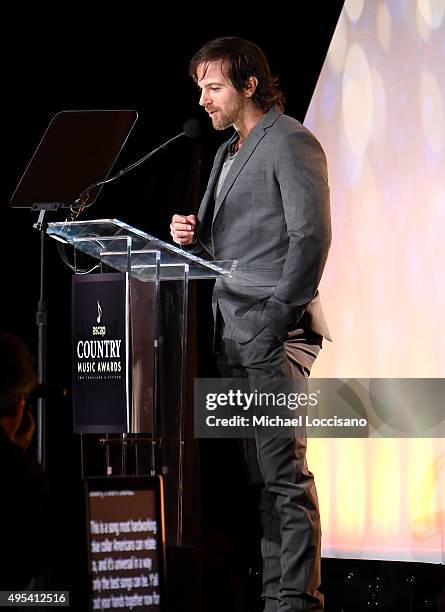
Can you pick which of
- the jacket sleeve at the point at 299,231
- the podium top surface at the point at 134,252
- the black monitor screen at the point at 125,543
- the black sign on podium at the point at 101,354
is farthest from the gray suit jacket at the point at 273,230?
the black monitor screen at the point at 125,543

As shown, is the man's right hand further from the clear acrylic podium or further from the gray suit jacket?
the clear acrylic podium

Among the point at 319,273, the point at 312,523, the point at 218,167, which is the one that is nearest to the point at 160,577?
the point at 312,523

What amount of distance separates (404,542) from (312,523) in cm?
122

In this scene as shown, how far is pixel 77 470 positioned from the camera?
186 inches

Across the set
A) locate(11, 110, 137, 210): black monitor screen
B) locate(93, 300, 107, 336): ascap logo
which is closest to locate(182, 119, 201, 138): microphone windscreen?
locate(11, 110, 137, 210): black monitor screen

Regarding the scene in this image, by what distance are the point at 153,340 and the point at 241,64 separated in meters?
0.95

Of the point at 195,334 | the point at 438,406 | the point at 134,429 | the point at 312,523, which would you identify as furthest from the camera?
the point at 195,334

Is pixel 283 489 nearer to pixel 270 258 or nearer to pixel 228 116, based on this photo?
pixel 270 258

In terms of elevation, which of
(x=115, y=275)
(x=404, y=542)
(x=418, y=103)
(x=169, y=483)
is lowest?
(x=404, y=542)

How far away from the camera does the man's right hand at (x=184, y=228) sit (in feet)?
10.0

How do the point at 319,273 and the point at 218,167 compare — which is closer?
the point at 319,273

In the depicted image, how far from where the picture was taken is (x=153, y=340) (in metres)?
2.70

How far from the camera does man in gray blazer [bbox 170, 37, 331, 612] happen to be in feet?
9.38

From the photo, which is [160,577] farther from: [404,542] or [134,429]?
[404,542]
